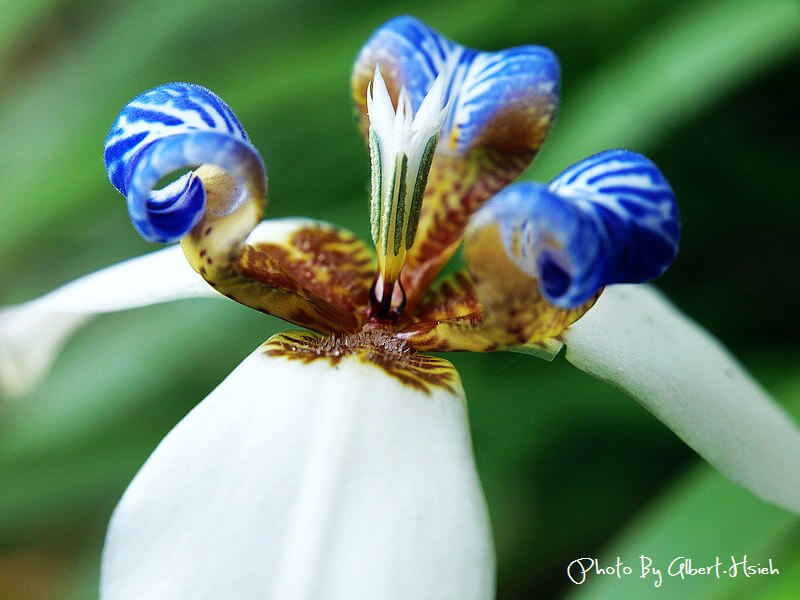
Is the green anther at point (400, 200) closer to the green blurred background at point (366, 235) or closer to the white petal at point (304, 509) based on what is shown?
the white petal at point (304, 509)

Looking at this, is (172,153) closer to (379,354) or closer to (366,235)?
(379,354)

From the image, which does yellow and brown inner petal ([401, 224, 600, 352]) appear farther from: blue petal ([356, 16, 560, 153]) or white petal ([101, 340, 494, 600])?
blue petal ([356, 16, 560, 153])

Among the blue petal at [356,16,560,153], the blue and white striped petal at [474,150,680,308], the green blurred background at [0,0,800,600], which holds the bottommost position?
the green blurred background at [0,0,800,600]

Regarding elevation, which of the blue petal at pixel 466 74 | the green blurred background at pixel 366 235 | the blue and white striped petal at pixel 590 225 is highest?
the blue petal at pixel 466 74

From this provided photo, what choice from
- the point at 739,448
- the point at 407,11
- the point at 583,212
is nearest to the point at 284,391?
the point at 583,212

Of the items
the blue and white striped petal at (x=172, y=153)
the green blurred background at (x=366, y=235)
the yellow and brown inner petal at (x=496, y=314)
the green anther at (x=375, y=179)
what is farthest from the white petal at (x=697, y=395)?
the green blurred background at (x=366, y=235)

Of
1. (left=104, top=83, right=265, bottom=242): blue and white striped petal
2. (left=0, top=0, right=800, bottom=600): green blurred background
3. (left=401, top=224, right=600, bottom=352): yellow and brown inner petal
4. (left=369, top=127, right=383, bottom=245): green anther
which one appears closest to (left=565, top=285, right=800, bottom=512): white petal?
(left=401, top=224, right=600, bottom=352): yellow and brown inner petal

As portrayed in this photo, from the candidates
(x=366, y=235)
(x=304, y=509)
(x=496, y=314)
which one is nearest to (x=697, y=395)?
(x=496, y=314)

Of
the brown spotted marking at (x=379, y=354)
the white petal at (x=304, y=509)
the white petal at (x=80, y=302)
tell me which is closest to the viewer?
the white petal at (x=304, y=509)
